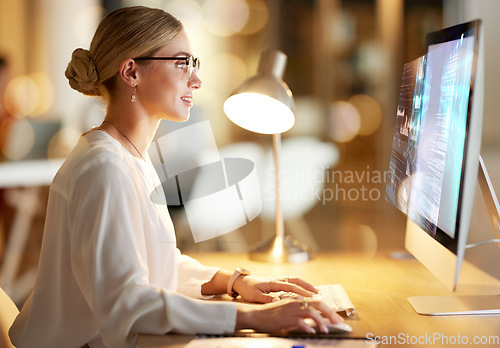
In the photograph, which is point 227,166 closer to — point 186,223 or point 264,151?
point 186,223

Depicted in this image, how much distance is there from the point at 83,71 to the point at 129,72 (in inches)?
3.8

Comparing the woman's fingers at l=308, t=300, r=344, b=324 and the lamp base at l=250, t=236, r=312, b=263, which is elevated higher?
the woman's fingers at l=308, t=300, r=344, b=324

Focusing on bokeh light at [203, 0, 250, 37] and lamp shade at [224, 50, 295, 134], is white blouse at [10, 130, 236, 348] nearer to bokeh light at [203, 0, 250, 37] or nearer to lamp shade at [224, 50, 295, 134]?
lamp shade at [224, 50, 295, 134]

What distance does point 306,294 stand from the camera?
1174mm

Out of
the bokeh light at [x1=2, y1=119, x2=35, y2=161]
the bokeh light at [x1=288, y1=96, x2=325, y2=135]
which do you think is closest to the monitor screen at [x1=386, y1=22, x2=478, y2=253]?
the bokeh light at [x1=2, y1=119, x2=35, y2=161]

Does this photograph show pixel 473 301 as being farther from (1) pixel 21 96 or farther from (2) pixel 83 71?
(1) pixel 21 96

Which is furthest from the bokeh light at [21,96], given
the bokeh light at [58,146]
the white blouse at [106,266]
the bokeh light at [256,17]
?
the white blouse at [106,266]

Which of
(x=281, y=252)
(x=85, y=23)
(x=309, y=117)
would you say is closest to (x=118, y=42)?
(x=281, y=252)

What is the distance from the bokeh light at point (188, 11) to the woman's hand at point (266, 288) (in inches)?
175

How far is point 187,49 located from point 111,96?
7.7 inches

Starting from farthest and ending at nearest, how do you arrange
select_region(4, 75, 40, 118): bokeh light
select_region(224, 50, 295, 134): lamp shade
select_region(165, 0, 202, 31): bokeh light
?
select_region(165, 0, 202, 31): bokeh light, select_region(4, 75, 40, 118): bokeh light, select_region(224, 50, 295, 134): lamp shade

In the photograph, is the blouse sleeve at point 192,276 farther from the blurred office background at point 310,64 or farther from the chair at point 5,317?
the blurred office background at point 310,64

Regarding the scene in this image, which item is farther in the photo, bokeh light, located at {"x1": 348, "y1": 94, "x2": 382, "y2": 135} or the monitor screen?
bokeh light, located at {"x1": 348, "y1": 94, "x2": 382, "y2": 135}

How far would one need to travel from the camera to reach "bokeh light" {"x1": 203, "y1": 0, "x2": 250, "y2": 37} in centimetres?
546
